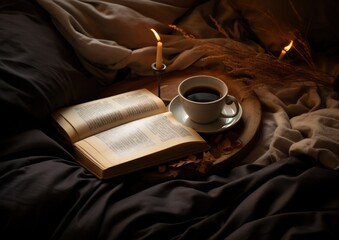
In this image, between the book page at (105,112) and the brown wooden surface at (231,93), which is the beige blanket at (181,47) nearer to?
the brown wooden surface at (231,93)

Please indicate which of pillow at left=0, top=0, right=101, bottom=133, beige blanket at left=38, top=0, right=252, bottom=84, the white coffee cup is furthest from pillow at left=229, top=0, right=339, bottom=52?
pillow at left=0, top=0, right=101, bottom=133

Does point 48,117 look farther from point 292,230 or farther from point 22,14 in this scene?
point 292,230

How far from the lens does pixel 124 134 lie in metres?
0.85

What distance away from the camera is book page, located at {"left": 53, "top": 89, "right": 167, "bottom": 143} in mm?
851

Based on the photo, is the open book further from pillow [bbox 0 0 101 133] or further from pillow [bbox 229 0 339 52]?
pillow [bbox 229 0 339 52]

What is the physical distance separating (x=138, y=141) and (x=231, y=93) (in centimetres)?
36

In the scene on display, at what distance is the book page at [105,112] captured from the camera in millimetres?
851

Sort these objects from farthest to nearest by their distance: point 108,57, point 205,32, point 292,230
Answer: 1. point 205,32
2. point 108,57
3. point 292,230

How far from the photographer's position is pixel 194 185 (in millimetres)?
764

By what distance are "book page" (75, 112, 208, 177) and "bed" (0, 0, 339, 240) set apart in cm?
5

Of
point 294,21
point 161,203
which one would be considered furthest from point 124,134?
point 294,21

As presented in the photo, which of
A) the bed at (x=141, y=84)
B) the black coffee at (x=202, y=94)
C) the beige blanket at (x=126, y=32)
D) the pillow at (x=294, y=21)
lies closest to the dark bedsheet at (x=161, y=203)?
the bed at (x=141, y=84)

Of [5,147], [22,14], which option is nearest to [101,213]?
[5,147]

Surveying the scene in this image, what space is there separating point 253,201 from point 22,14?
786 millimetres
